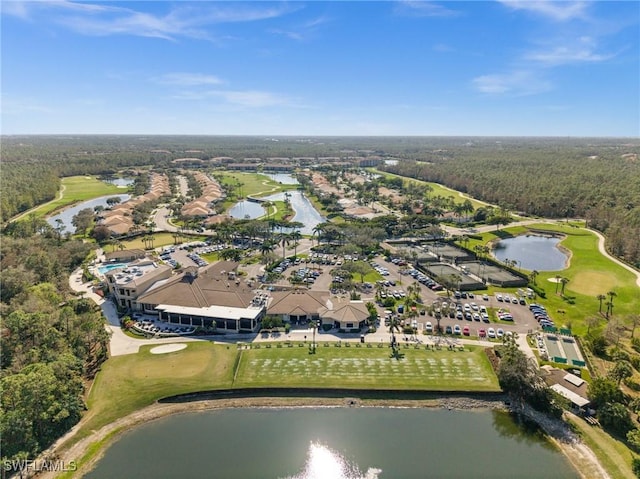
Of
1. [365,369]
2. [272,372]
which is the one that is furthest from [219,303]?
[365,369]

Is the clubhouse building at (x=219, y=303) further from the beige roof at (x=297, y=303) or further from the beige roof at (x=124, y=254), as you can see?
the beige roof at (x=124, y=254)

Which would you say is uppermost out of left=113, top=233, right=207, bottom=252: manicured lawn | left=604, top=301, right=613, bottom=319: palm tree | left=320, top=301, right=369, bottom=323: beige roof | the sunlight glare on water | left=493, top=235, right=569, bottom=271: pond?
left=320, top=301, right=369, bottom=323: beige roof

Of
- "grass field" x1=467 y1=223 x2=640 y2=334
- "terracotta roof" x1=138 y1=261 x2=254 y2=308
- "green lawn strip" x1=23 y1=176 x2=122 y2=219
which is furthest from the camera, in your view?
Result: "green lawn strip" x1=23 y1=176 x2=122 y2=219

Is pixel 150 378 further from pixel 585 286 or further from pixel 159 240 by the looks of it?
pixel 585 286

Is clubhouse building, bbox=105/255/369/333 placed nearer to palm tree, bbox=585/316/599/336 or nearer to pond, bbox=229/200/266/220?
palm tree, bbox=585/316/599/336

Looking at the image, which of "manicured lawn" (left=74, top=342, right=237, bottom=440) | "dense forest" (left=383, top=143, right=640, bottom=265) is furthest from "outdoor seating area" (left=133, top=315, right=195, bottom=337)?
"dense forest" (left=383, top=143, right=640, bottom=265)

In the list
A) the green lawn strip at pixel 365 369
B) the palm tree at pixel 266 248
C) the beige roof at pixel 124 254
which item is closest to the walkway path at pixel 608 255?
the green lawn strip at pixel 365 369

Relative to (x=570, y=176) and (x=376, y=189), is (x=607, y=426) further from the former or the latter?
(x=570, y=176)
